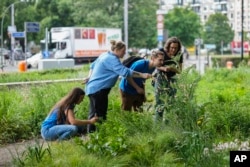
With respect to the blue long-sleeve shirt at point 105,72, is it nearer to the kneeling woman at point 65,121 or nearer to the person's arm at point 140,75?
the person's arm at point 140,75

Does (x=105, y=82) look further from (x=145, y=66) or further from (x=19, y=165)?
(x=19, y=165)

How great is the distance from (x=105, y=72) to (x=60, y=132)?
3.89 ft

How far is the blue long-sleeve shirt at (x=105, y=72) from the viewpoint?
8344 millimetres

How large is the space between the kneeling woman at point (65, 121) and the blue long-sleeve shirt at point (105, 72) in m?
0.57

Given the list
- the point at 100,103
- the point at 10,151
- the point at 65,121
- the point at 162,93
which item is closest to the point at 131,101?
the point at 100,103

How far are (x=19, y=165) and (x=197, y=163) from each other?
1925mm

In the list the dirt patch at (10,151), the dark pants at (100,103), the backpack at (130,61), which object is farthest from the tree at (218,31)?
the dirt patch at (10,151)

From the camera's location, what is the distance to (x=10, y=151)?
7402mm

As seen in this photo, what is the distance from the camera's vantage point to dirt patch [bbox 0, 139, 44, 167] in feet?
23.6

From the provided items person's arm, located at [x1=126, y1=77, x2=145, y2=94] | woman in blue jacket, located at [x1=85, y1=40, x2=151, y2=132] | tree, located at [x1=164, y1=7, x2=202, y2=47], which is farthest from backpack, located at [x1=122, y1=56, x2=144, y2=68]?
tree, located at [x1=164, y1=7, x2=202, y2=47]

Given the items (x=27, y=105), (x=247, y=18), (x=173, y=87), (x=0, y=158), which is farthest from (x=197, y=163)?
(x=247, y=18)

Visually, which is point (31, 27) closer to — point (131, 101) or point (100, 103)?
point (131, 101)

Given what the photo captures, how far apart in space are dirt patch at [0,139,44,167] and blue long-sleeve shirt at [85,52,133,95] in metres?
1.17

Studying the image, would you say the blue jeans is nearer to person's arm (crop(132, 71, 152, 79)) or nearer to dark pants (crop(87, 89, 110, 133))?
dark pants (crop(87, 89, 110, 133))
